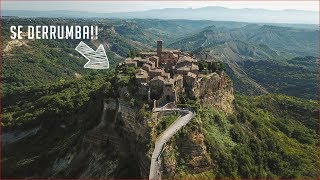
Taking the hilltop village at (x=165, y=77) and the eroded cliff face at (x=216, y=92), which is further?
the eroded cliff face at (x=216, y=92)

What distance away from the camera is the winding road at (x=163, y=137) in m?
42.2

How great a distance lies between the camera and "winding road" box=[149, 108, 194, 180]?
139 feet

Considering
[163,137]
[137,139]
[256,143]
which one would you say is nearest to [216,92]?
[256,143]

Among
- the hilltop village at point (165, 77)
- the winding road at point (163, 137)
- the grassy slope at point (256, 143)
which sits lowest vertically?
the grassy slope at point (256, 143)

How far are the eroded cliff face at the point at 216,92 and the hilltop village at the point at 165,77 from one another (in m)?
0.69

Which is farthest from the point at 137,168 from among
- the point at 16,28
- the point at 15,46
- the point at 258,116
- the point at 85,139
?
the point at 16,28

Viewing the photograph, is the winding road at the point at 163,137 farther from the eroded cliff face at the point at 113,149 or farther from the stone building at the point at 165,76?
the stone building at the point at 165,76

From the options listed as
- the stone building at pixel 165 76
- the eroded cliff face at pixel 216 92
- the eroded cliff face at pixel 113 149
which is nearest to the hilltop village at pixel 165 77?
the stone building at pixel 165 76

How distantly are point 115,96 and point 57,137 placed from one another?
1504 centimetres

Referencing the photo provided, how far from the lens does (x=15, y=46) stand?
159875mm

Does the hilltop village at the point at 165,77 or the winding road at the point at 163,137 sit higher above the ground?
the hilltop village at the point at 165,77

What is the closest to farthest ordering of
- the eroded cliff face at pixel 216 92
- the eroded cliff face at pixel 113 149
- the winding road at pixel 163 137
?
the winding road at pixel 163 137
the eroded cliff face at pixel 113 149
the eroded cliff face at pixel 216 92

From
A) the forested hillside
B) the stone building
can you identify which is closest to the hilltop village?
the stone building

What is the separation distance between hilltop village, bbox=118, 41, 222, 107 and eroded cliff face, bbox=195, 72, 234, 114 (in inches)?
27.3
